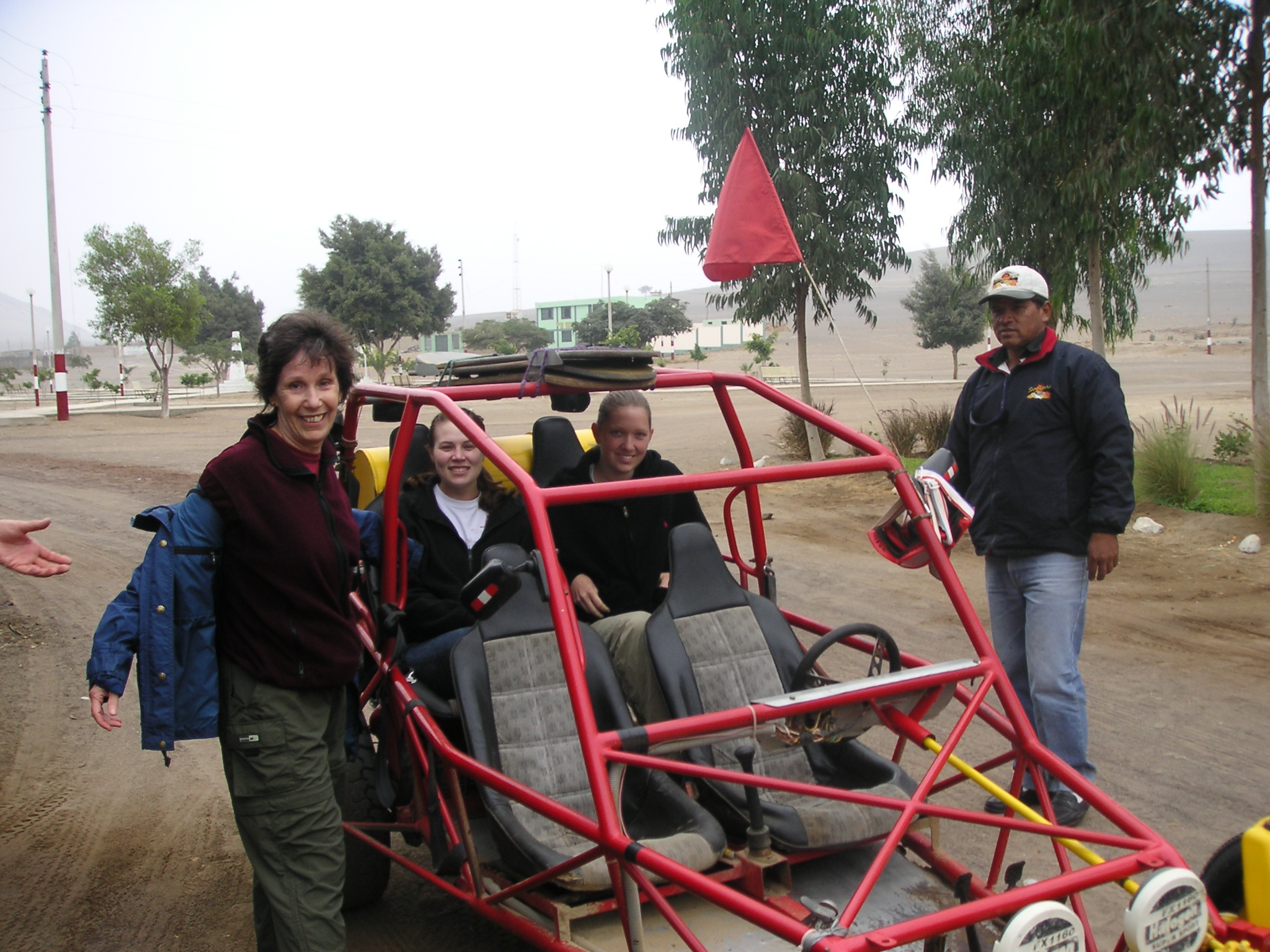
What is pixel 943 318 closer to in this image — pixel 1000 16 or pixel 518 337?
pixel 1000 16

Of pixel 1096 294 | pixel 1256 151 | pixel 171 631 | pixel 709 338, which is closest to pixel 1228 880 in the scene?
pixel 171 631

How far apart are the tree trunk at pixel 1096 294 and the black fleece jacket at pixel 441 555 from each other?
28.5 ft

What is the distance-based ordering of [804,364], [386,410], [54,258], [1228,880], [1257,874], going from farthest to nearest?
1. [54,258]
2. [804,364]
3. [386,410]
4. [1228,880]
5. [1257,874]

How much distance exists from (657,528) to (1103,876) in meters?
2.08

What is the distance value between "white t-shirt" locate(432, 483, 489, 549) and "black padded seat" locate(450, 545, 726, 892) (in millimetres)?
638

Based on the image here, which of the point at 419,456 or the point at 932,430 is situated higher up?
the point at 419,456

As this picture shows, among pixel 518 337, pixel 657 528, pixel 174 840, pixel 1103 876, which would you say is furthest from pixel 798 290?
pixel 518 337

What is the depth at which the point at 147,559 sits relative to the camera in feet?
7.72

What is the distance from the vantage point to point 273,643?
2.47 m

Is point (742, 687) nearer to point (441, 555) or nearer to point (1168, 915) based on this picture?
point (441, 555)

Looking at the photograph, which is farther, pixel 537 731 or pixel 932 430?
pixel 932 430

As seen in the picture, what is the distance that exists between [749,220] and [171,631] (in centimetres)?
545

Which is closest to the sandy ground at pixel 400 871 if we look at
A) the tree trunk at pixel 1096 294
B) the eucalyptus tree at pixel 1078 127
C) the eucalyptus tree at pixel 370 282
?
the tree trunk at pixel 1096 294

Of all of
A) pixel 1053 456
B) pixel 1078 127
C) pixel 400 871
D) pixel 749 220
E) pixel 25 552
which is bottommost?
pixel 400 871
